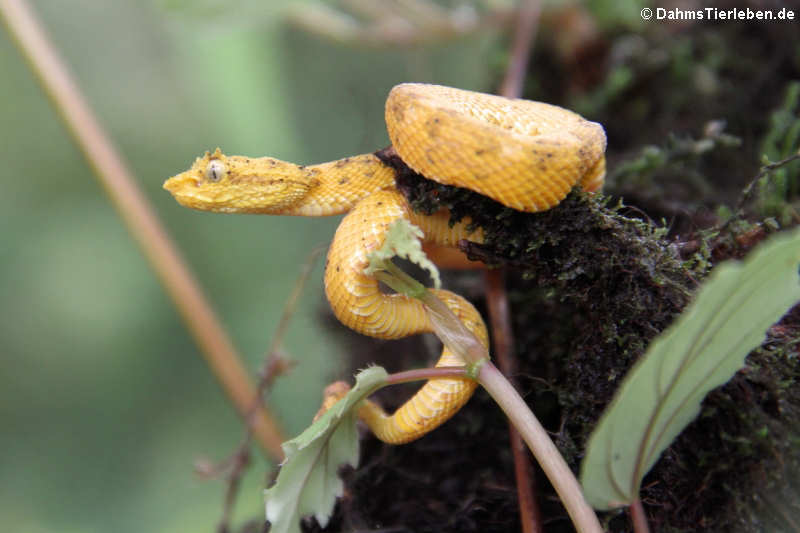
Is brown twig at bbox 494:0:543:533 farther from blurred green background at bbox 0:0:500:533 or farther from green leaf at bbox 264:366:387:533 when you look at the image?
blurred green background at bbox 0:0:500:533

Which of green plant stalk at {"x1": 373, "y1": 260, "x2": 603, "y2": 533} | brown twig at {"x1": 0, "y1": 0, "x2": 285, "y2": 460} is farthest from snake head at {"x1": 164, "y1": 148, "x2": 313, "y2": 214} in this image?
brown twig at {"x1": 0, "y1": 0, "x2": 285, "y2": 460}

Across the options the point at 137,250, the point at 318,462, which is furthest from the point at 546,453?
the point at 137,250

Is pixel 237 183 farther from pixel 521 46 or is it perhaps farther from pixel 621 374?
pixel 521 46

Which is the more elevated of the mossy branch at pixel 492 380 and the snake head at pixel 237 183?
the snake head at pixel 237 183

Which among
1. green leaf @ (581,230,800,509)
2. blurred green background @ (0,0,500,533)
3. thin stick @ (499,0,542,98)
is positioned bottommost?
blurred green background @ (0,0,500,533)

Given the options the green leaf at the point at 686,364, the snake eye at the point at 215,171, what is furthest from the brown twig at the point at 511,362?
the snake eye at the point at 215,171

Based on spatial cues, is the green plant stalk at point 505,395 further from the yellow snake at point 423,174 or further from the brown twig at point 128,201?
the brown twig at point 128,201

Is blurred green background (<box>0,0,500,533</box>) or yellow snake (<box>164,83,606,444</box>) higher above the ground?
yellow snake (<box>164,83,606,444</box>)
